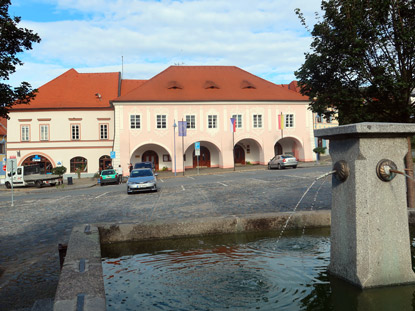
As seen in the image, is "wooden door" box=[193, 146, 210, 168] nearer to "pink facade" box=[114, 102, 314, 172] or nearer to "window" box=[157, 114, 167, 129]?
"pink facade" box=[114, 102, 314, 172]

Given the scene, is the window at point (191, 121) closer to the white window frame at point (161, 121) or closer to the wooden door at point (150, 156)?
the white window frame at point (161, 121)

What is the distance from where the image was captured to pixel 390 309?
A: 3.62 m

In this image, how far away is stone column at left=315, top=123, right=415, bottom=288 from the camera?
396 cm

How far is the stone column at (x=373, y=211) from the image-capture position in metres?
3.96

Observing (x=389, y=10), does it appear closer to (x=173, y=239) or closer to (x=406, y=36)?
(x=406, y=36)

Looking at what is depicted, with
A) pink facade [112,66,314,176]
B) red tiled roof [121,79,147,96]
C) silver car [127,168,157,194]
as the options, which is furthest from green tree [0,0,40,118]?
red tiled roof [121,79,147,96]

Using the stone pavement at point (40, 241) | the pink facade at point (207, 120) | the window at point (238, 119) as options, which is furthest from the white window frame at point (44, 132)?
the stone pavement at point (40, 241)

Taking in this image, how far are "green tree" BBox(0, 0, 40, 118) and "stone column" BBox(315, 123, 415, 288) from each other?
523cm

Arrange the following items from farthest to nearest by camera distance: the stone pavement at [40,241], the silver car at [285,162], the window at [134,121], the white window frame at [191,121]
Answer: the white window frame at [191,121]
the window at [134,121]
the silver car at [285,162]
the stone pavement at [40,241]

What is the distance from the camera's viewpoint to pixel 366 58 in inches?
320

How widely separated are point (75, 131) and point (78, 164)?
162 inches

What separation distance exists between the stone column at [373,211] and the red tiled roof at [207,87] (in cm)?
3994

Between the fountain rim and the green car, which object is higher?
the fountain rim

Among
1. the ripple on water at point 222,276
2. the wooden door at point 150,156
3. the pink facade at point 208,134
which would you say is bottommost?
the ripple on water at point 222,276
